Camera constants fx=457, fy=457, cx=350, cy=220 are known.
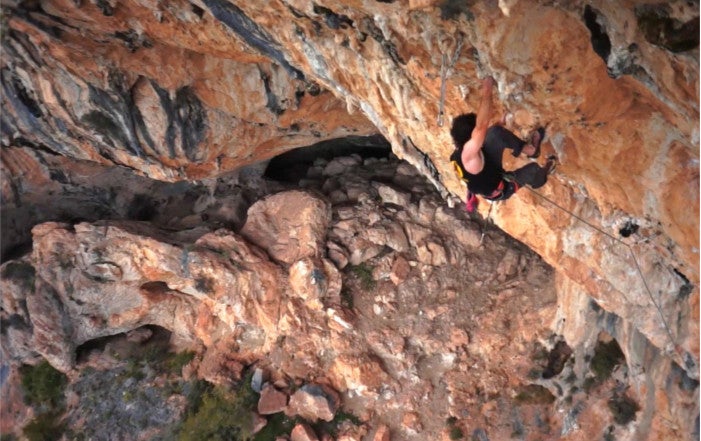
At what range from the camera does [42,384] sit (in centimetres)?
1195

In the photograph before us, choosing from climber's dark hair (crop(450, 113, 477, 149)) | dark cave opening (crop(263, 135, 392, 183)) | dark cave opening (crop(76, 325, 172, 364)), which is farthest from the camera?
dark cave opening (crop(263, 135, 392, 183))

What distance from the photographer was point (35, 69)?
305 inches

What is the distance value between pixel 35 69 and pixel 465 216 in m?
9.35

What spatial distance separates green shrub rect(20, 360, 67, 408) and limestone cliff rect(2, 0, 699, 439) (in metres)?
2.55

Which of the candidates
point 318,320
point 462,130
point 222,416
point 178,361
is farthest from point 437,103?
point 178,361

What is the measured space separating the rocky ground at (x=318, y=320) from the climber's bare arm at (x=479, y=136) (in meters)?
6.27

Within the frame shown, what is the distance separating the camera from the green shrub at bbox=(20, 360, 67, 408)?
11953 mm

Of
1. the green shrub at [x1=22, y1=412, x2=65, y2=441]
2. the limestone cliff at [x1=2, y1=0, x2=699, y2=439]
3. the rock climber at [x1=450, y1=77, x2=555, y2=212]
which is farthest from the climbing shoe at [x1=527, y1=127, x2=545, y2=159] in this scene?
the green shrub at [x1=22, y1=412, x2=65, y2=441]

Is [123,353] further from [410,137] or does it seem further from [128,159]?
[410,137]

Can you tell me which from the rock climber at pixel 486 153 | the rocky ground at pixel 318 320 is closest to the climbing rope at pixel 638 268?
the rock climber at pixel 486 153

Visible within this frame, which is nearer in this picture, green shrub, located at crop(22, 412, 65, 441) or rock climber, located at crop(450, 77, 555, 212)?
rock climber, located at crop(450, 77, 555, 212)

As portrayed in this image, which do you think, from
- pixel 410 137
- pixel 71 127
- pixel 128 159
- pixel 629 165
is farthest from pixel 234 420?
pixel 629 165

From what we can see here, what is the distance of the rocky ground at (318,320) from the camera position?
10.0 meters

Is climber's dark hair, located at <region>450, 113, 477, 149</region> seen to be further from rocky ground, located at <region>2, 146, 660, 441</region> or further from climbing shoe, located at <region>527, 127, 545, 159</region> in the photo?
rocky ground, located at <region>2, 146, 660, 441</region>
